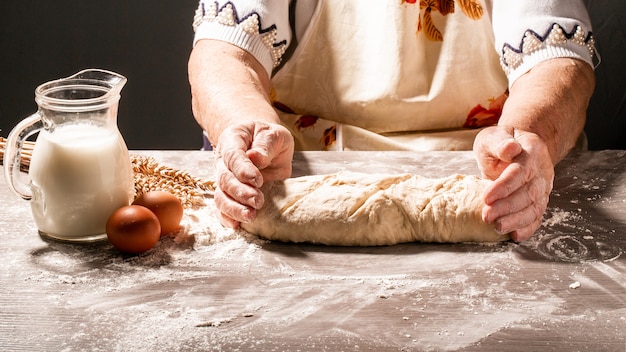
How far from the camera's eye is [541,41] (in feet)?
5.94

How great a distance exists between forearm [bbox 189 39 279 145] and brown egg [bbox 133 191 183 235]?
28cm

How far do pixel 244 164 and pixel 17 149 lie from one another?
0.40 m

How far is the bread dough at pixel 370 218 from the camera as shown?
1347 millimetres

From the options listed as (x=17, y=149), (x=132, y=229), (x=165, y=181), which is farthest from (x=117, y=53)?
(x=132, y=229)

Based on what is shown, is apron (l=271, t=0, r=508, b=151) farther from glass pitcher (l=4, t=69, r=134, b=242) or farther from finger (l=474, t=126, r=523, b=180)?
glass pitcher (l=4, t=69, r=134, b=242)

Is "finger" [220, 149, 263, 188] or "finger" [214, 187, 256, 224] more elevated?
"finger" [220, 149, 263, 188]

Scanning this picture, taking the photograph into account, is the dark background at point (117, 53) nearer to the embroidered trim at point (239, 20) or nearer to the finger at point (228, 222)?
the embroidered trim at point (239, 20)

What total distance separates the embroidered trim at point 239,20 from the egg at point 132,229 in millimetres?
725

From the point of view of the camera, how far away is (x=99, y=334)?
106cm

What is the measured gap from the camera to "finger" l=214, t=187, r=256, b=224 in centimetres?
136

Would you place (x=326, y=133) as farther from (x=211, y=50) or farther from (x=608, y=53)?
(x=608, y=53)

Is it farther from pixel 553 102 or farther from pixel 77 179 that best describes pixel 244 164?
pixel 553 102

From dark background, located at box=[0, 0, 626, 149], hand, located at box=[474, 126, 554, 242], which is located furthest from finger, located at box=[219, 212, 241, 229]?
dark background, located at box=[0, 0, 626, 149]

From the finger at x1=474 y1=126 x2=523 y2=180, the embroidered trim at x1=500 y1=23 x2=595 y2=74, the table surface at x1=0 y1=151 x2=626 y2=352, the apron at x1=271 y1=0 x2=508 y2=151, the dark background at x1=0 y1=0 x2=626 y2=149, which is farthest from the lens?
the dark background at x1=0 y1=0 x2=626 y2=149
